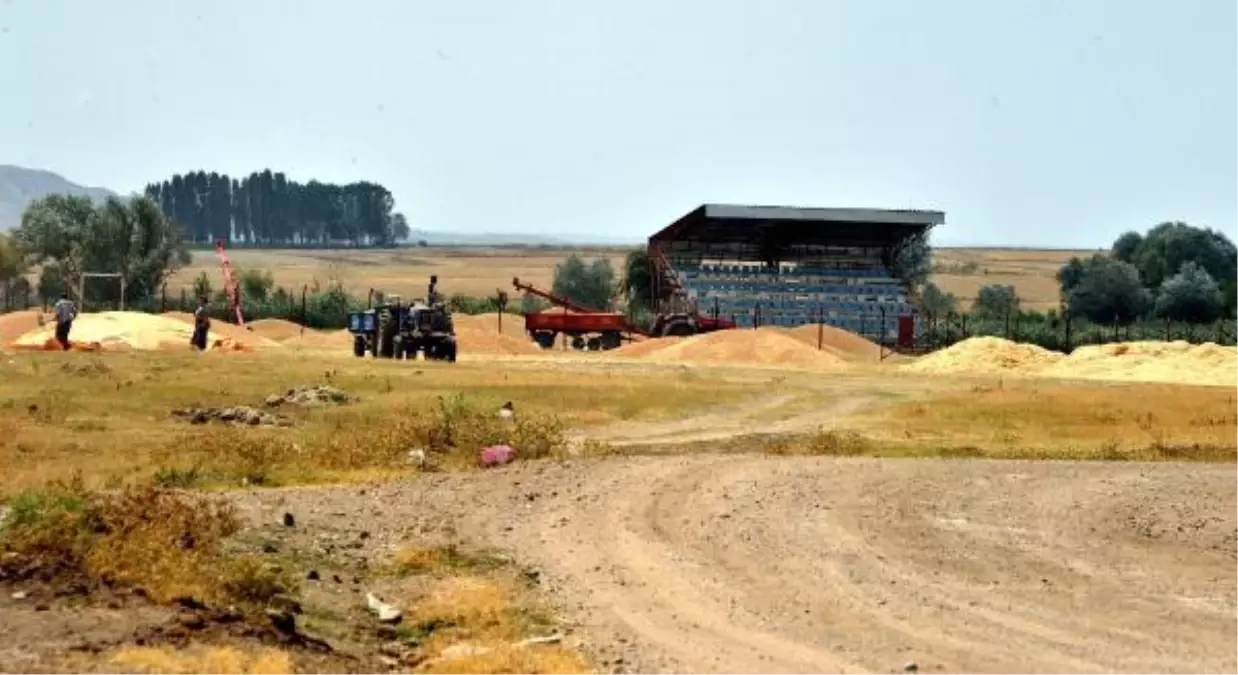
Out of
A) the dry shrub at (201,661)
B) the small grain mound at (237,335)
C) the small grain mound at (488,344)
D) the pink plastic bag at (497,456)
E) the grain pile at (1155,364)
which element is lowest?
the small grain mound at (488,344)

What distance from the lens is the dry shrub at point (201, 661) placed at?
10.7 meters

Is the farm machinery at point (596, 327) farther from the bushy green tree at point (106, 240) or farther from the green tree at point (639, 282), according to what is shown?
the bushy green tree at point (106, 240)

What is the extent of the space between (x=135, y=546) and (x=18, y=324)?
63.1 m

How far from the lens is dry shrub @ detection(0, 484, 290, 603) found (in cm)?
1350

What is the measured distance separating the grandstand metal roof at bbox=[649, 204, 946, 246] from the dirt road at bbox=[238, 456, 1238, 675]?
192ft

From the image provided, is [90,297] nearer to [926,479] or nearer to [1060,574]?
[926,479]

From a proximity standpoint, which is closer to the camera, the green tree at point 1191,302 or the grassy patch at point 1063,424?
the grassy patch at point 1063,424

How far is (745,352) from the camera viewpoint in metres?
63.0

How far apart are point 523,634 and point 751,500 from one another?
8065 mm

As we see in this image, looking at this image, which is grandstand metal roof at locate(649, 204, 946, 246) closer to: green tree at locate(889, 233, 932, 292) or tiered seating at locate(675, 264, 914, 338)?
tiered seating at locate(675, 264, 914, 338)

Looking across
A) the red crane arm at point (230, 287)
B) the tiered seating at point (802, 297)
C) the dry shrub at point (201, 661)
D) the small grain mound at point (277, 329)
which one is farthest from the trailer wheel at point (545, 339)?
the dry shrub at point (201, 661)

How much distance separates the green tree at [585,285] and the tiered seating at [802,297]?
40.1 metres

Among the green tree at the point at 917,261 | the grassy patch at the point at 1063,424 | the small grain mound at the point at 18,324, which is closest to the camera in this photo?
the grassy patch at the point at 1063,424

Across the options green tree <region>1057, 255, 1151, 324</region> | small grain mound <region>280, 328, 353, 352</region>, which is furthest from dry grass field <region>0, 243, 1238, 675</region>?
green tree <region>1057, 255, 1151, 324</region>
